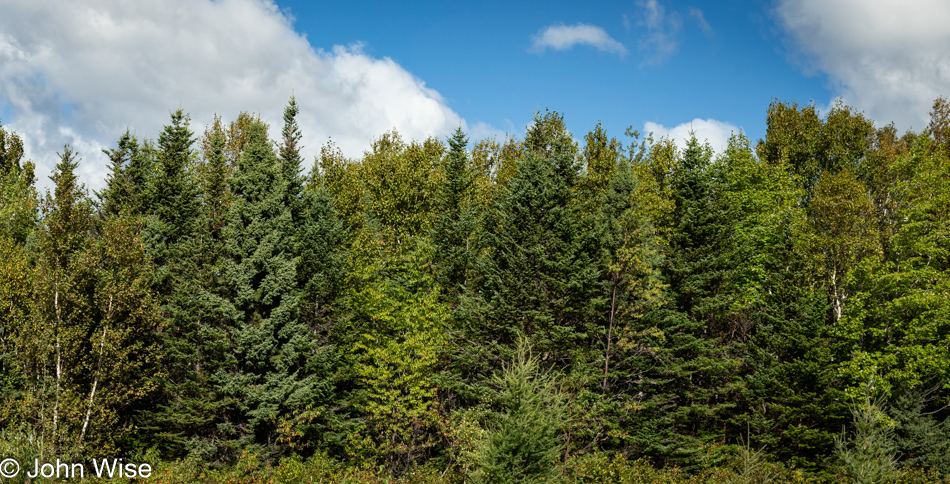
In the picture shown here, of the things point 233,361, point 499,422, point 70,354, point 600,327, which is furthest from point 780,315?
point 70,354

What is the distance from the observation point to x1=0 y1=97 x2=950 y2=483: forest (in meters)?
25.4

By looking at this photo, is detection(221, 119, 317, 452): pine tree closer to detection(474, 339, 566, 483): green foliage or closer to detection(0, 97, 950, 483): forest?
detection(0, 97, 950, 483): forest

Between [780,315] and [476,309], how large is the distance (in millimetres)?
16028

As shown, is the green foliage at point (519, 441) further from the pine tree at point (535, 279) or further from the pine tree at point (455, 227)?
the pine tree at point (455, 227)

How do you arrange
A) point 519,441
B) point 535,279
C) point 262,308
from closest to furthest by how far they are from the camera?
1. point 519,441
2. point 535,279
3. point 262,308

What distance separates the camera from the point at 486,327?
92.7 ft

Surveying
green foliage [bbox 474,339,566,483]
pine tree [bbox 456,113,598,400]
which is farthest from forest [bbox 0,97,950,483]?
green foliage [bbox 474,339,566,483]

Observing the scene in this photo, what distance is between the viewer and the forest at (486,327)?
25.4 metres

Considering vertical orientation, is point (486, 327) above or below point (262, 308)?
below

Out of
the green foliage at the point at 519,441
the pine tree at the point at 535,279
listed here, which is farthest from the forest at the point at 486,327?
the green foliage at the point at 519,441

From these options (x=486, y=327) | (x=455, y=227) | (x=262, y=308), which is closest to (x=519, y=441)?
(x=486, y=327)

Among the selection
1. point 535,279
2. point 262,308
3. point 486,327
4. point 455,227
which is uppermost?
point 455,227

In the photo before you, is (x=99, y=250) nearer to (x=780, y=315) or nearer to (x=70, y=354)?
(x=70, y=354)

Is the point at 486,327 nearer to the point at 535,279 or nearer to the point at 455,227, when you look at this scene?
the point at 535,279
